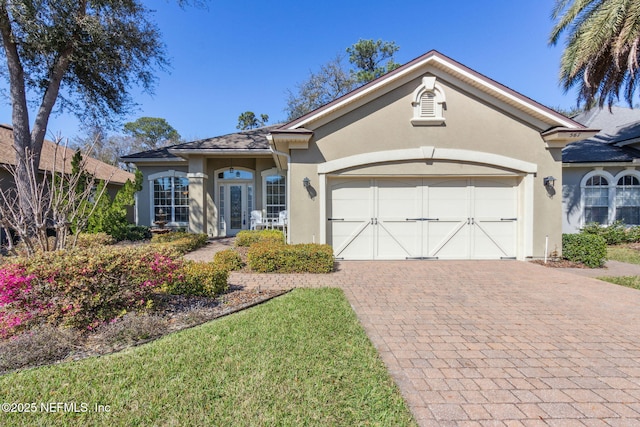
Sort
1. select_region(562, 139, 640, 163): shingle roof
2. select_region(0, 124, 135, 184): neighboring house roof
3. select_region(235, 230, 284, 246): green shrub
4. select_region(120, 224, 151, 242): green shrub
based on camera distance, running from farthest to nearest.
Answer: select_region(0, 124, 135, 184): neighboring house roof < select_region(562, 139, 640, 163): shingle roof < select_region(120, 224, 151, 242): green shrub < select_region(235, 230, 284, 246): green shrub

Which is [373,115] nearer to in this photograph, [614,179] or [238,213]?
[238,213]

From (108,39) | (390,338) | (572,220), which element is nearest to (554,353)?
(390,338)

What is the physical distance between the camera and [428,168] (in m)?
8.53

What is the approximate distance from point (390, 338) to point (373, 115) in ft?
20.9

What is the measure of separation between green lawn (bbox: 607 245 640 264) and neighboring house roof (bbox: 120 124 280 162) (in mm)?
12469

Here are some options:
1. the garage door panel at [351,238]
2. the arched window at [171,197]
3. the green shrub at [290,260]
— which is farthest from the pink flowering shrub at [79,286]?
the arched window at [171,197]

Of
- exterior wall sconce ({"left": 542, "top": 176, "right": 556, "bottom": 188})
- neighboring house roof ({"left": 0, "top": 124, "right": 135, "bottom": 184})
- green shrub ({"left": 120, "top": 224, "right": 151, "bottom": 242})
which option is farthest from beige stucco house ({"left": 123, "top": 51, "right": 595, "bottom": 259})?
neighboring house roof ({"left": 0, "top": 124, "right": 135, "bottom": 184})

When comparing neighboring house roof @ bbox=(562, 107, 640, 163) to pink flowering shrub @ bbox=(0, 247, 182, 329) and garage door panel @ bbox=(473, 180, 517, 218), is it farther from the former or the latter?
pink flowering shrub @ bbox=(0, 247, 182, 329)

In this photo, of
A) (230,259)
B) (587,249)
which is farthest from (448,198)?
(230,259)

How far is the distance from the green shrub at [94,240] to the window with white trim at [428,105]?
1075 cm

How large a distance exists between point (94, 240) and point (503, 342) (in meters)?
11.8

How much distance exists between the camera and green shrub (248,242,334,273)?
7258 millimetres

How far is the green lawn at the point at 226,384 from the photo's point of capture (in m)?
2.39

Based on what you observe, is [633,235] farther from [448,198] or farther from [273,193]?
[273,193]
